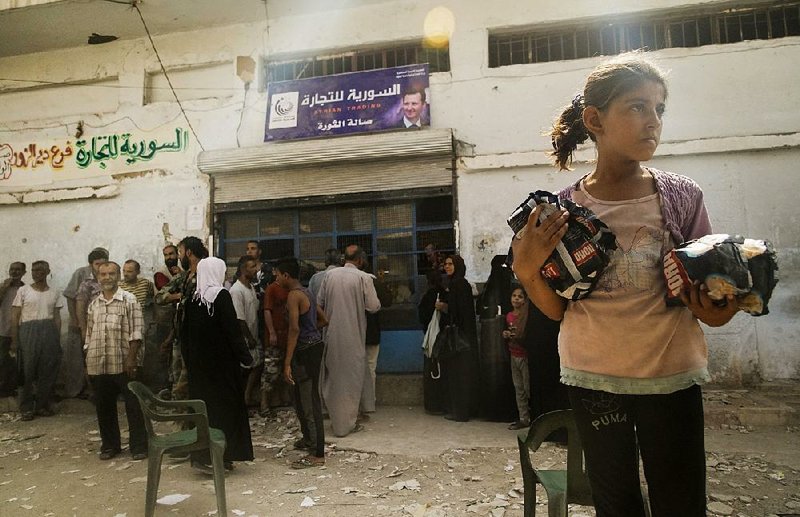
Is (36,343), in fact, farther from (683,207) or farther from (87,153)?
(683,207)

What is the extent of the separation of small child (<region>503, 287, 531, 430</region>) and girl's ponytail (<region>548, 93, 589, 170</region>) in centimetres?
373

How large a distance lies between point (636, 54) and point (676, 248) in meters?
0.59

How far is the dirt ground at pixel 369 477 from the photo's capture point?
3426 mm

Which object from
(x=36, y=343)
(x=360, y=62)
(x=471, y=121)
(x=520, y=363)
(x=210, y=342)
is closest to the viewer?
(x=210, y=342)

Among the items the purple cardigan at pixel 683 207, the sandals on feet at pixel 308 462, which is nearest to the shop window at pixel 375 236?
the sandals on feet at pixel 308 462

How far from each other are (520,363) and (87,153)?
777 cm

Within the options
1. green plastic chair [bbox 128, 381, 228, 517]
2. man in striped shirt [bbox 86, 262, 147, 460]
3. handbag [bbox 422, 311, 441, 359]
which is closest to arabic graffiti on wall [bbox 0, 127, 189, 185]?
man in striped shirt [bbox 86, 262, 147, 460]

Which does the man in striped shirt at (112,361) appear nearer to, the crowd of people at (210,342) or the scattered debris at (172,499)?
the crowd of people at (210,342)

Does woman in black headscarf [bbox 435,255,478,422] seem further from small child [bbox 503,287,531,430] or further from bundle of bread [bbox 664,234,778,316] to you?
bundle of bread [bbox 664,234,778,316]

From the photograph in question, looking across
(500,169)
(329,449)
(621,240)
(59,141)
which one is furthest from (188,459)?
(59,141)

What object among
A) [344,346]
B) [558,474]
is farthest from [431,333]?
[558,474]

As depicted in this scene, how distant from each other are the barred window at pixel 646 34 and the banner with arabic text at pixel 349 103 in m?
1.26

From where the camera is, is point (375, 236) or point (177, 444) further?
point (375, 236)

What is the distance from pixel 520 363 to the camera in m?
5.29
